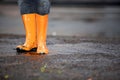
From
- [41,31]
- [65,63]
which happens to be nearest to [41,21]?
[41,31]

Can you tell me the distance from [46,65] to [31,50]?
1333 millimetres

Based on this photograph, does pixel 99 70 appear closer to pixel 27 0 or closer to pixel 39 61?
pixel 39 61

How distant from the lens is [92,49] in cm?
705

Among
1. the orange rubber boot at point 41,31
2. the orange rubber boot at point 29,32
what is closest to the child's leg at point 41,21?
the orange rubber boot at point 41,31

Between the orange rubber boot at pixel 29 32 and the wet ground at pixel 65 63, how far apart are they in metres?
0.18

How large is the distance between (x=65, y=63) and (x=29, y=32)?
124 centimetres

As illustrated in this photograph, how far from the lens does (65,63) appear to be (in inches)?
223

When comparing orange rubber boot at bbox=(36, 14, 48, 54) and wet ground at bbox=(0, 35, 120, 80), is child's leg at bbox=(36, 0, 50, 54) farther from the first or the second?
wet ground at bbox=(0, 35, 120, 80)

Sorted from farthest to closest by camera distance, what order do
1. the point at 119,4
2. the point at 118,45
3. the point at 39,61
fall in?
the point at 119,4 → the point at 118,45 → the point at 39,61

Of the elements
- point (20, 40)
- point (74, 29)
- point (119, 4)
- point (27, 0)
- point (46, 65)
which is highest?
point (27, 0)

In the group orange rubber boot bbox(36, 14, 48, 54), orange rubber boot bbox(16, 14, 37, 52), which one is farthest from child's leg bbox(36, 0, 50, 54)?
orange rubber boot bbox(16, 14, 37, 52)

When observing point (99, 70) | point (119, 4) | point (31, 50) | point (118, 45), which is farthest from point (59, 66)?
point (119, 4)

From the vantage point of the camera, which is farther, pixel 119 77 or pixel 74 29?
pixel 74 29

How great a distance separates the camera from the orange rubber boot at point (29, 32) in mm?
6621
